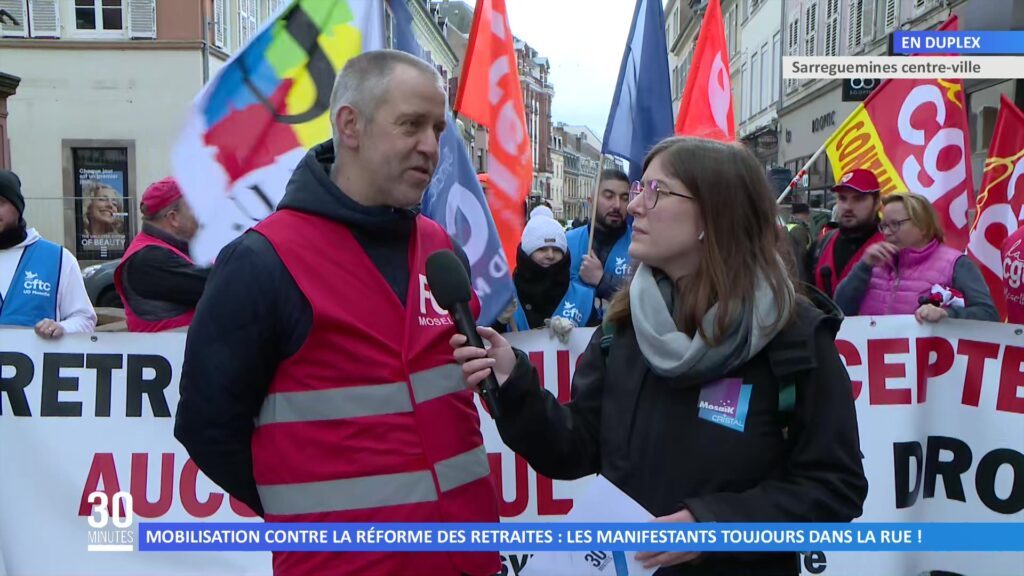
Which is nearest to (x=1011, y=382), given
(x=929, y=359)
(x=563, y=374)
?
(x=929, y=359)

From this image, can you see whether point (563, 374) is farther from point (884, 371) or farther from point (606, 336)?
point (606, 336)

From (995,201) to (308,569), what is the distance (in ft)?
18.2

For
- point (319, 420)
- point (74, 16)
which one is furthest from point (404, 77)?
point (74, 16)

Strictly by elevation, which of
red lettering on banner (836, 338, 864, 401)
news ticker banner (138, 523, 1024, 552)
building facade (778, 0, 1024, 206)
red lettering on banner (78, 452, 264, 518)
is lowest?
red lettering on banner (78, 452, 264, 518)

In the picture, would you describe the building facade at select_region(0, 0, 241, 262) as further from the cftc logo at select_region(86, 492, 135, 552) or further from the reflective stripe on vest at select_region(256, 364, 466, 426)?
the reflective stripe on vest at select_region(256, 364, 466, 426)

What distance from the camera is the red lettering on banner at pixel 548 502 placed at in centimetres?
411

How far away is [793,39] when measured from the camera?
3272cm

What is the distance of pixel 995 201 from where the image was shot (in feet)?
20.1

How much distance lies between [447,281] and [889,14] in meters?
22.7

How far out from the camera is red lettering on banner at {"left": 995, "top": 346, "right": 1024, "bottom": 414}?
396cm

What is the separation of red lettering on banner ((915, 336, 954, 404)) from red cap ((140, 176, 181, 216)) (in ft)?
11.9

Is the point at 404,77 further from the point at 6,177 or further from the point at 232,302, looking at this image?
the point at 6,177

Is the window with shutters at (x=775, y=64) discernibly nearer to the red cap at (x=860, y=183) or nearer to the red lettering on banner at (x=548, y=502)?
the red cap at (x=860, y=183)

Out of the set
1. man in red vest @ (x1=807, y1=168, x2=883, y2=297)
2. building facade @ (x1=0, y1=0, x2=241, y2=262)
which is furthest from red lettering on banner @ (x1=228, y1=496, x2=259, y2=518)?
building facade @ (x1=0, y1=0, x2=241, y2=262)
